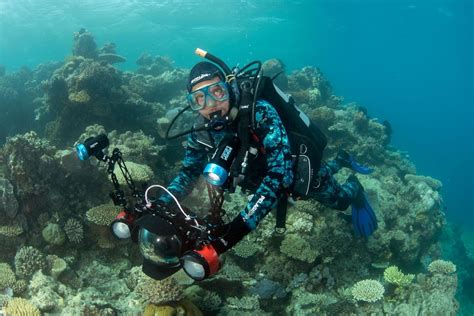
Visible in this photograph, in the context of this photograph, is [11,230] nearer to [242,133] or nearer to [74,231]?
[74,231]

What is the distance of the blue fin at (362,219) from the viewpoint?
731 centimetres

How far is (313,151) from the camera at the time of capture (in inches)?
192

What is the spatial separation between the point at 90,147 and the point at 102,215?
294 centimetres

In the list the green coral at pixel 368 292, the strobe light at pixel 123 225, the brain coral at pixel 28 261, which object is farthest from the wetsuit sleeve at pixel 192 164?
the green coral at pixel 368 292

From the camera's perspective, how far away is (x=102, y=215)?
601 cm

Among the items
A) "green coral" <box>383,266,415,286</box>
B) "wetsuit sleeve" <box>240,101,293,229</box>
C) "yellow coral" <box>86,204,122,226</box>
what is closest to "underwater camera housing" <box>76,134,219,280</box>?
"wetsuit sleeve" <box>240,101,293,229</box>

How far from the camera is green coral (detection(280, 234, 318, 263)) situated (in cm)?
646

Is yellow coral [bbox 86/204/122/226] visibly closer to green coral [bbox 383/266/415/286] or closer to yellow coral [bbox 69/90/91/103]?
green coral [bbox 383/266/415/286]

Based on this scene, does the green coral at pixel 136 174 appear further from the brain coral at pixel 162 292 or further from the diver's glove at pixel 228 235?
the diver's glove at pixel 228 235

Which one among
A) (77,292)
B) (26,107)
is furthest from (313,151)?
(26,107)

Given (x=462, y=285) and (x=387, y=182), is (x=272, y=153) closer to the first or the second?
(x=387, y=182)

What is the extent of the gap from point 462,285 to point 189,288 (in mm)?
15428

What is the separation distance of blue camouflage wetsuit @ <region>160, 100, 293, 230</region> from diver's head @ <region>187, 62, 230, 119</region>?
45 cm

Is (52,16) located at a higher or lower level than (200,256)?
lower
